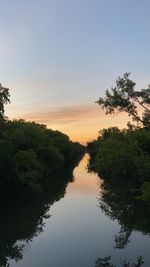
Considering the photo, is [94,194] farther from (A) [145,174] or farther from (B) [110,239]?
(B) [110,239]

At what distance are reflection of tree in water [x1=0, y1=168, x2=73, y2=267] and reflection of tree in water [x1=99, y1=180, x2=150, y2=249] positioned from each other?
6068 millimetres

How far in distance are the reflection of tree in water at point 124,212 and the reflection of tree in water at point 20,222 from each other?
607cm

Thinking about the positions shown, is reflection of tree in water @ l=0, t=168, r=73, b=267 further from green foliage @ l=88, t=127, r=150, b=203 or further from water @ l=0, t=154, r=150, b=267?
green foliage @ l=88, t=127, r=150, b=203

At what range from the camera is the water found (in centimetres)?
2808

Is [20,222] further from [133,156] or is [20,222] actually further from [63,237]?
[133,156]

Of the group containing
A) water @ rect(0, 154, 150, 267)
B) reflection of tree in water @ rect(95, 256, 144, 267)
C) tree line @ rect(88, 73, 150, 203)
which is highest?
tree line @ rect(88, 73, 150, 203)

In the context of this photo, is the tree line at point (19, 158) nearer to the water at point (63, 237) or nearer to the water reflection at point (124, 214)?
the water at point (63, 237)

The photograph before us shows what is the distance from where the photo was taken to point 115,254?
28.9 m

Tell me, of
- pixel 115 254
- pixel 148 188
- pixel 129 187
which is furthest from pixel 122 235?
pixel 129 187

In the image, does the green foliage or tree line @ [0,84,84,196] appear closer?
tree line @ [0,84,84,196]

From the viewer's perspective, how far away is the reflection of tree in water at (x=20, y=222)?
30.7m

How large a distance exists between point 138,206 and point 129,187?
20770 millimetres

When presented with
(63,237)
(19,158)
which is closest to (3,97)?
(19,158)

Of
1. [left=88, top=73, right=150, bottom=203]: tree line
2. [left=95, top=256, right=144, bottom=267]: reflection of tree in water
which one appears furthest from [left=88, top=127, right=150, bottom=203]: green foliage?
[left=95, top=256, right=144, bottom=267]: reflection of tree in water
